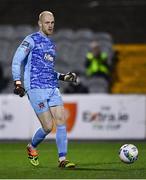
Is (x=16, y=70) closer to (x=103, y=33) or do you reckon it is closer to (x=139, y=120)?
(x=139, y=120)

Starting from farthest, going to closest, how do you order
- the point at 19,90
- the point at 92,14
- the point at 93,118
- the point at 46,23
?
the point at 92,14 → the point at 93,118 → the point at 46,23 → the point at 19,90

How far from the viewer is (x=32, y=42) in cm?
973

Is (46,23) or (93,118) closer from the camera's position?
(46,23)

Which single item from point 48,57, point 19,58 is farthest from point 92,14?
→ point 19,58

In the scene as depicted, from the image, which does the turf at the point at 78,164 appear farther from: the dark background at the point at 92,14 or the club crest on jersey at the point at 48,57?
the dark background at the point at 92,14

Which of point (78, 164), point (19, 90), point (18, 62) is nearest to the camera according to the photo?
point (19, 90)

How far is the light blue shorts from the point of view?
973 cm

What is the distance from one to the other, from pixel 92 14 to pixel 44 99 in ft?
36.7

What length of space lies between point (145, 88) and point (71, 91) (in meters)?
2.34

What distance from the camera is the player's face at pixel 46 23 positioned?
9.68 meters

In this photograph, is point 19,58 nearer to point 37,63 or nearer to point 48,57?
point 37,63

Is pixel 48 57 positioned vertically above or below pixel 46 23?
below

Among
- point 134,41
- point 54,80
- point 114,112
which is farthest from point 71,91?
point 54,80

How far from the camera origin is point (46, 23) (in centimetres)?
972
